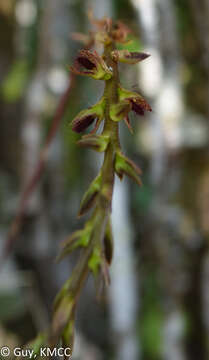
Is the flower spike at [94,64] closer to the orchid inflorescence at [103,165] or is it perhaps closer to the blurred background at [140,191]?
the orchid inflorescence at [103,165]

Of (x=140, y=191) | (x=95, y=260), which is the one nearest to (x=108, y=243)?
(x=95, y=260)

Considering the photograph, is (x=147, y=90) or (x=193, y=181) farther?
(x=193, y=181)

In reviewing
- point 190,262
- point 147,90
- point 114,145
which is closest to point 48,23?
point 147,90

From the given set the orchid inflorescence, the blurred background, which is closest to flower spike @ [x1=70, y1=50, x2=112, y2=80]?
the orchid inflorescence

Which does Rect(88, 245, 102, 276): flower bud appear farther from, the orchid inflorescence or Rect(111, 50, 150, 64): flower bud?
Rect(111, 50, 150, 64): flower bud

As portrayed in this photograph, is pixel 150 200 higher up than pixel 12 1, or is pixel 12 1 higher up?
pixel 12 1

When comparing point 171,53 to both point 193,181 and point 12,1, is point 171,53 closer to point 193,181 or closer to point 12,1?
point 193,181

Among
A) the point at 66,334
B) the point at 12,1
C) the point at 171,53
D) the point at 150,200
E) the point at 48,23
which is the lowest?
the point at 150,200
